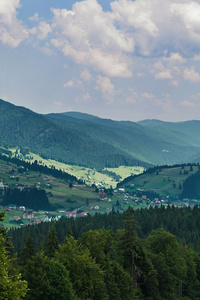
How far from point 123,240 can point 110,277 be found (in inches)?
320

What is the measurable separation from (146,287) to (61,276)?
31.4 meters

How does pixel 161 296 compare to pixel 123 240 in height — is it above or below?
below

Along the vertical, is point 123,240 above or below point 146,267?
above

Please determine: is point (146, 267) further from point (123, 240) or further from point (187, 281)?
point (187, 281)

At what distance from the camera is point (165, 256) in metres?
96.9

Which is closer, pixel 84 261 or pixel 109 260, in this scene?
pixel 84 261

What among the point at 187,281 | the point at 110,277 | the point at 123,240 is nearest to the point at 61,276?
the point at 110,277

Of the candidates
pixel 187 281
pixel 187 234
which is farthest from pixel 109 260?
pixel 187 234

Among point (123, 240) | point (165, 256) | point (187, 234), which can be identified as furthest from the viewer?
point (187, 234)

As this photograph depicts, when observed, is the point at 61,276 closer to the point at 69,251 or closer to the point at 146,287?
the point at 69,251

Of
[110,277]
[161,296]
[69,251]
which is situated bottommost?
[161,296]

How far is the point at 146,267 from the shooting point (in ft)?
272

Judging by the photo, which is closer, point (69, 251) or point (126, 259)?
point (69, 251)

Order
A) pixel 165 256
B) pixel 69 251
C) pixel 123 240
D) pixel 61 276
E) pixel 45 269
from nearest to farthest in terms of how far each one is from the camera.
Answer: pixel 61 276, pixel 45 269, pixel 69 251, pixel 123 240, pixel 165 256
